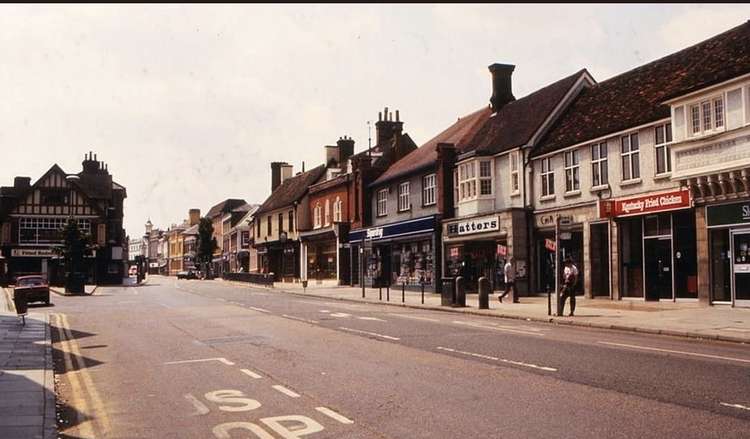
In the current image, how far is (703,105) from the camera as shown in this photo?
24.0 metres

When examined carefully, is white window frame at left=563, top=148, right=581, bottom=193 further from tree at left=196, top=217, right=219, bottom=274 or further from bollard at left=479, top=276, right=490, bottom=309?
tree at left=196, top=217, right=219, bottom=274

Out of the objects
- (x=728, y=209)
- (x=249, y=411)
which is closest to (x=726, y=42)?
(x=728, y=209)

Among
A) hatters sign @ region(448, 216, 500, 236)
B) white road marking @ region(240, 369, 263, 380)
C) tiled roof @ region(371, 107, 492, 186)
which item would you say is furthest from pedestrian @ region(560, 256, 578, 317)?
tiled roof @ region(371, 107, 492, 186)

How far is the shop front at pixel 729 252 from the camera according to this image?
22.9 metres

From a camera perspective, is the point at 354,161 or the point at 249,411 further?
the point at 354,161

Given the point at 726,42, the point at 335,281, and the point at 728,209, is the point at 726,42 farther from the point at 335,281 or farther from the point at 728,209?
the point at 335,281

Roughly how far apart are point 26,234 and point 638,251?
60.1 m

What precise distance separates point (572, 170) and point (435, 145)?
52.7ft

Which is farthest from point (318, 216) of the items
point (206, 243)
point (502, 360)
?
point (206, 243)

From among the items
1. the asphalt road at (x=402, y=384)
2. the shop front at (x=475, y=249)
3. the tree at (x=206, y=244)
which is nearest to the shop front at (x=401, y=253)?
the shop front at (x=475, y=249)

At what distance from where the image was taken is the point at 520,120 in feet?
121

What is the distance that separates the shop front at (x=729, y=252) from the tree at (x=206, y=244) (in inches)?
3728

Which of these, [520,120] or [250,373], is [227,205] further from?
[250,373]

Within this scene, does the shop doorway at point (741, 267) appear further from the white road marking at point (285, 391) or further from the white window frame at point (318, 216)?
the white window frame at point (318, 216)
